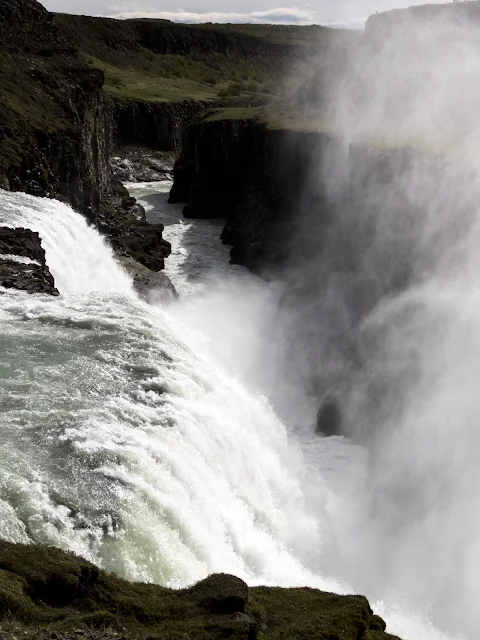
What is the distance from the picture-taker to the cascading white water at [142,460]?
37.2 ft

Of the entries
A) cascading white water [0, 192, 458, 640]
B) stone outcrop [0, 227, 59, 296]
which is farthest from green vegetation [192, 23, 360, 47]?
cascading white water [0, 192, 458, 640]

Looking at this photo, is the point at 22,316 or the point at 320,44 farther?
the point at 320,44

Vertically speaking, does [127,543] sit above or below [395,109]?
below

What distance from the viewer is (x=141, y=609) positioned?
8.59 metres

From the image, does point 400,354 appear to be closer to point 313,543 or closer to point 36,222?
point 313,543

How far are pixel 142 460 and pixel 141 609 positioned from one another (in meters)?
4.46

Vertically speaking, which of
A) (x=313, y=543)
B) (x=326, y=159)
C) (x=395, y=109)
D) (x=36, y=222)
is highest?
(x=395, y=109)

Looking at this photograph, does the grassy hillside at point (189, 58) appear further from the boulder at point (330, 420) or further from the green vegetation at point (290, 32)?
the boulder at point (330, 420)

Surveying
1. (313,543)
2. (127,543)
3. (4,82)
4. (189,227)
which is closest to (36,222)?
(4,82)

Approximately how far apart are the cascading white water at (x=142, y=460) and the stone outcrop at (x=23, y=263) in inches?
24.5

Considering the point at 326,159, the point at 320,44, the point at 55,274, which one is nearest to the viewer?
the point at 55,274

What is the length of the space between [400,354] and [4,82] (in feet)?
68.1

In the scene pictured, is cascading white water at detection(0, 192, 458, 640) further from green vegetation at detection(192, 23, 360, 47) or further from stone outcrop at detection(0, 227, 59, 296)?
green vegetation at detection(192, 23, 360, 47)

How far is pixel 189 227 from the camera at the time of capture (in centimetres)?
4609
